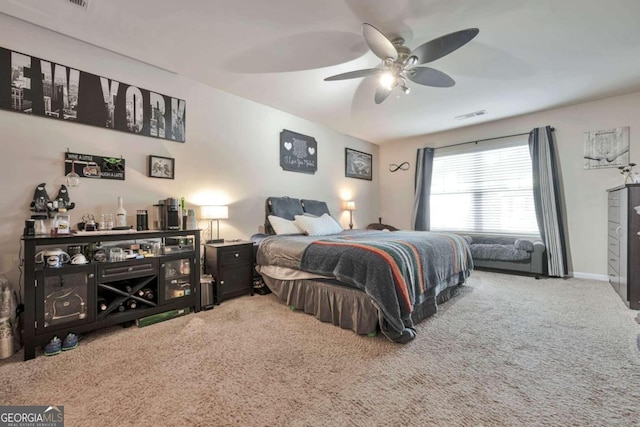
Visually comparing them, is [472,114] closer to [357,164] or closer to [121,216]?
[357,164]

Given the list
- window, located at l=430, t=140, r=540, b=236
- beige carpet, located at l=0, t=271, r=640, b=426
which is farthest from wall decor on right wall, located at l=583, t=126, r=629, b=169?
beige carpet, located at l=0, t=271, r=640, b=426

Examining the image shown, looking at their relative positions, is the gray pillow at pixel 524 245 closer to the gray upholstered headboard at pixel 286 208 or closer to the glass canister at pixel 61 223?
the gray upholstered headboard at pixel 286 208

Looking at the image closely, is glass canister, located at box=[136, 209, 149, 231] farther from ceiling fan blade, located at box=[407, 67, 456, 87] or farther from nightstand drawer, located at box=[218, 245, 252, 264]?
ceiling fan blade, located at box=[407, 67, 456, 87]

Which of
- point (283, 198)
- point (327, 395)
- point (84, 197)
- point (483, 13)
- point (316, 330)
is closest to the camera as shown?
point (327, 395)

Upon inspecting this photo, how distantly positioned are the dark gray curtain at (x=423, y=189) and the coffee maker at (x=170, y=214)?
15.6 ft

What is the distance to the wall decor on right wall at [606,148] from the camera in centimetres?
391

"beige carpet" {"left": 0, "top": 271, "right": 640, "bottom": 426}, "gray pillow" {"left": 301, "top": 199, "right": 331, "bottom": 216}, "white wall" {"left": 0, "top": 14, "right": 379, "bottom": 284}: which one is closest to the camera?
"beige carpet" {"left": 0, "top": 271, "right": 640, "bottom": 426}

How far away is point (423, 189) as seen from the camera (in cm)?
586

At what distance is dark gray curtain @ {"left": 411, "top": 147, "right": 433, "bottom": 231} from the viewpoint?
5793 mm

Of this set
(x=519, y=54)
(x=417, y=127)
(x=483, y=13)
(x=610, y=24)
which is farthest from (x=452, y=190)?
(x=483, y=13)

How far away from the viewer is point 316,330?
2.45 metres

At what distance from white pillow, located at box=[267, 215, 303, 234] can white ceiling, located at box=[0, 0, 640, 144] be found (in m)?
1.78

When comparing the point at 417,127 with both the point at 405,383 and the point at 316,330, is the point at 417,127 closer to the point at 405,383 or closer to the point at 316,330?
the point at 316,330

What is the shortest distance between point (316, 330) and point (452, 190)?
14.8ft
